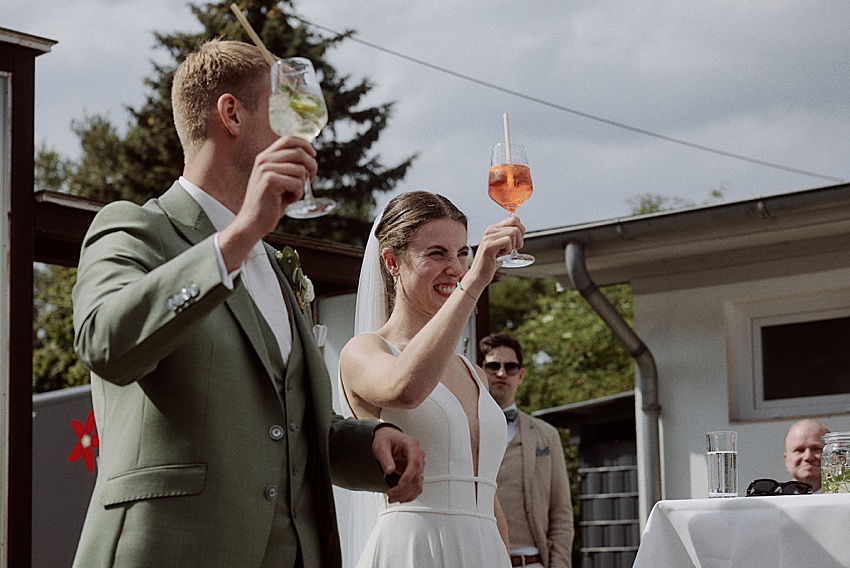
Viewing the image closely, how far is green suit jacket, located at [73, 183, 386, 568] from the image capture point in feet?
5.84

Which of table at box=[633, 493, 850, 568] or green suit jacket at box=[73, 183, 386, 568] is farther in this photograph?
table at box=[633, 493, 850, 568]

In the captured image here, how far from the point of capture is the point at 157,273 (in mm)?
1808

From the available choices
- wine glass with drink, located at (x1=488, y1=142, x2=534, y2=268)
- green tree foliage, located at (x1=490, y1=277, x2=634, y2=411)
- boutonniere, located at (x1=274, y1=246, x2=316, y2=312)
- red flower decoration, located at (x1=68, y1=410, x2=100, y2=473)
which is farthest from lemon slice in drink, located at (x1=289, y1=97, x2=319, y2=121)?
green tree foliage, located at (x1=490, y1=277, x2=634, y2=411)

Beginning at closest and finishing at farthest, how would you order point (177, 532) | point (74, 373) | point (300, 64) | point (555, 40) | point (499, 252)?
point (177, 532), point (300, 64), point (499, 252), point (74, 373), point (555, 40)

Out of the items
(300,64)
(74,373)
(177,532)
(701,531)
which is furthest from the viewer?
(74,373)

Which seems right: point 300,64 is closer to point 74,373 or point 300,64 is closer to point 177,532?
point 177,532

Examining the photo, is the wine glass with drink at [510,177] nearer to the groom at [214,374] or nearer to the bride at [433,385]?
the bride at [433,385]

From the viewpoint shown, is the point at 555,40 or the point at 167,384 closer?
the point at 167,384

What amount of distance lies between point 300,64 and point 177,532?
81 centimetres

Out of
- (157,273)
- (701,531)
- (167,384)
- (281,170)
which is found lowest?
(701,531)

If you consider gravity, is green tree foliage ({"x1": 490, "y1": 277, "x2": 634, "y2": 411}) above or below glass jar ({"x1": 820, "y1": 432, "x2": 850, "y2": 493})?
above

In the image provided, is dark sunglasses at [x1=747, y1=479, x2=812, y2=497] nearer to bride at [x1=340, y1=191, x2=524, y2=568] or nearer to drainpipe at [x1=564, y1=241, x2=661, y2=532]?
bride at [x1=340, y1=191, x2=524, y2=568]

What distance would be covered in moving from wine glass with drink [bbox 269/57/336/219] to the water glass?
2.15m

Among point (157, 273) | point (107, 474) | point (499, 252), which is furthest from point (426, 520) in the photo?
point (157, 273)
